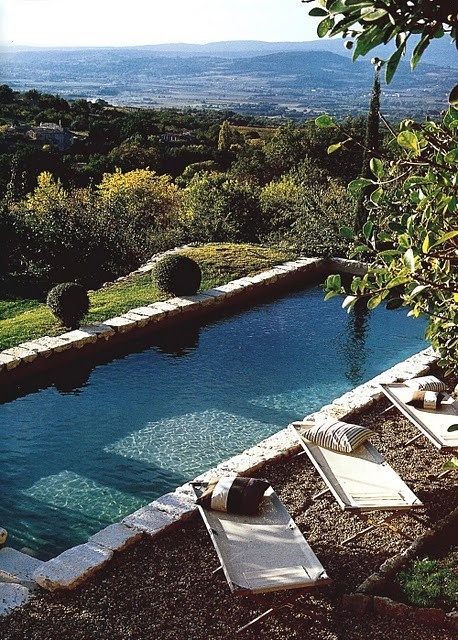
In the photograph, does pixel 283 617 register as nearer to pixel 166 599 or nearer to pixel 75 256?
pixel 166 599

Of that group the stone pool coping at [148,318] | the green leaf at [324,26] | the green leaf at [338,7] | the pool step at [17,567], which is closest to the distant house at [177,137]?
the stone pool coping at [148,318]

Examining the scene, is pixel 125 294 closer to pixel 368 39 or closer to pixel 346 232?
pixel 346 232

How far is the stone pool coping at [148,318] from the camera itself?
9812mm

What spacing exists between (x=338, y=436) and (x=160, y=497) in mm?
1630

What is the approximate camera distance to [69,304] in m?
10.8

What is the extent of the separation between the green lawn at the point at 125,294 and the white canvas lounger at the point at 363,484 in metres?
5.48

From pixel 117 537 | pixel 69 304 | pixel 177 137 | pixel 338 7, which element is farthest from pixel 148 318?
pixel 177 137

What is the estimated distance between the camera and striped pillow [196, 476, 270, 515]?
547 cm

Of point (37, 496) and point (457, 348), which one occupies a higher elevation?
point (457, 348)

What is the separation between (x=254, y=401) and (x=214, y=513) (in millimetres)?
3842

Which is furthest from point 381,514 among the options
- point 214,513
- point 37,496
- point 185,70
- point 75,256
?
point 185,70

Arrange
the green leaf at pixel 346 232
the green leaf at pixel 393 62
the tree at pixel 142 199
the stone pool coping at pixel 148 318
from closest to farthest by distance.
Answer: the green leaf at pixel 393 62 < the green leaf at pixel 346 232 < the stone pool coping at pixel 148 318 < the tree at pixel 142 199

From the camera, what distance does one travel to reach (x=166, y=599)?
16.5 ft

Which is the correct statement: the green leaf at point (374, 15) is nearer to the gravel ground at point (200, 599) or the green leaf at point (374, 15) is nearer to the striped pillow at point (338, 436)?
the gravel ground at point (200, 599)
